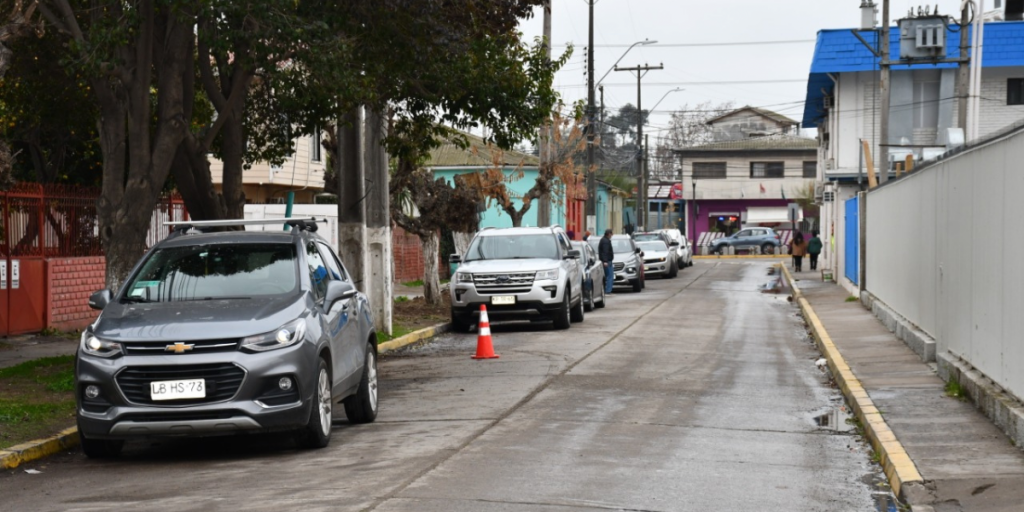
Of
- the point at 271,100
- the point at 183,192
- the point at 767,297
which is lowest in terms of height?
the point at 767,297

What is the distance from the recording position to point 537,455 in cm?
952

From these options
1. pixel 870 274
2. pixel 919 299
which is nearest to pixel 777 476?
pixel 919 299

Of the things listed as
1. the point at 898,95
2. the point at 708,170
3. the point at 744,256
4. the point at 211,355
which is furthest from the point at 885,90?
the point at 708,170

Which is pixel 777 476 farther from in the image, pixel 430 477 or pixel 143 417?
pixel 143 417

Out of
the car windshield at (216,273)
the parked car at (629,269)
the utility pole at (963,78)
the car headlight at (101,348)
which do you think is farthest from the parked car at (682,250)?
the car headlight at (101,348)

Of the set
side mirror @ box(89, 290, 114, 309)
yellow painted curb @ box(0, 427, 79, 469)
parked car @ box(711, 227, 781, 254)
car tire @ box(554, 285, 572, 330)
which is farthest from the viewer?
parked car @ box(711, 227, 781, 254)

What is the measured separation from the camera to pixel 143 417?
9.19 metres

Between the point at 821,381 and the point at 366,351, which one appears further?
the point at 821,381

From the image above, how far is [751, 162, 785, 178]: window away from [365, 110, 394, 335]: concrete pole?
65679mm

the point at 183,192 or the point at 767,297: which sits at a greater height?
the point at 183,192

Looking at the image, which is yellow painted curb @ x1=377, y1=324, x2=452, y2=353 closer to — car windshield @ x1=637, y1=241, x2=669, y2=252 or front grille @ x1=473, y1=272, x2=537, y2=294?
front grille @ x1=473, y1=272, x2=537, y2=294

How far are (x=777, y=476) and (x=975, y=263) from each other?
14.4 ft

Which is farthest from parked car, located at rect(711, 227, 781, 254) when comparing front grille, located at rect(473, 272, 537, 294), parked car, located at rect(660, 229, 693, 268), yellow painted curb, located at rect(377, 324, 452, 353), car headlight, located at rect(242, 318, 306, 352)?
car headlight, located at rect(242, 318, 306, 352)

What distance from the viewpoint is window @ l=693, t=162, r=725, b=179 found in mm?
84500
